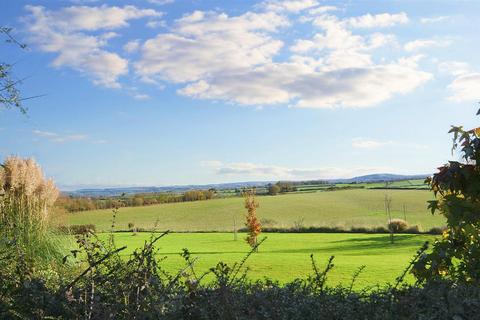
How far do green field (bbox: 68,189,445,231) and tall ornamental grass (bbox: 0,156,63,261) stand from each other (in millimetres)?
38570

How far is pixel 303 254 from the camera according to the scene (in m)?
21.7

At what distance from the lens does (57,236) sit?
11.4 metres

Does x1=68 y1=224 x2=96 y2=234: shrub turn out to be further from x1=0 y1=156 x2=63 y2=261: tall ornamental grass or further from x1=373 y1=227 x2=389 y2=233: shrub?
x1=373 y1=227 x2=389 y2=233: shrub

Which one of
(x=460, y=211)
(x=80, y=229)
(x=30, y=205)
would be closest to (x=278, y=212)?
(x=30, y=205)

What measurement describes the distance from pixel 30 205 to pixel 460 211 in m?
10.2

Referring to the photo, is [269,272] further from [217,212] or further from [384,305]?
[217,212]

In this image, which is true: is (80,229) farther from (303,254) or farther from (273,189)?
(273,189)

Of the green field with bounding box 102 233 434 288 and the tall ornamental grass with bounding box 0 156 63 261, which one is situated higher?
the tall ornamental grass with bounding box 0 156 63 261

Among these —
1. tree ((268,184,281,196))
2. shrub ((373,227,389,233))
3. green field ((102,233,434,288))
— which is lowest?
shrub ((373,227,389,233))

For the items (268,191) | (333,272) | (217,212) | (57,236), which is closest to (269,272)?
(333,272)

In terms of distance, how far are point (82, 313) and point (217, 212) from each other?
2435 inches

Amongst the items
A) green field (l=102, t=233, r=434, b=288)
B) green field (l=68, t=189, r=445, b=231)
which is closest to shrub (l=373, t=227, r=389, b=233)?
green field (l=102, t=233, r=434, b=288)

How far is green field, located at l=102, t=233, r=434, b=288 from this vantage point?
1215 centimetres

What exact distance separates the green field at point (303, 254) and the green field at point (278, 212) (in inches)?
629
